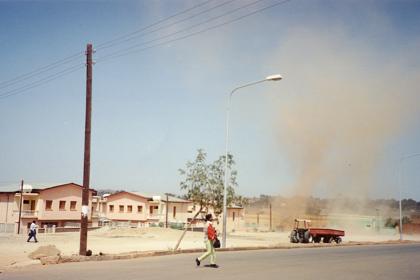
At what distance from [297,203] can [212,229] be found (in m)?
78.5

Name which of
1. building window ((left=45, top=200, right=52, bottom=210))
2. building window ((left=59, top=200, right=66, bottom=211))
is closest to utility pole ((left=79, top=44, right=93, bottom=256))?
building window ((left=45, top=200, right=52, bottom=210))

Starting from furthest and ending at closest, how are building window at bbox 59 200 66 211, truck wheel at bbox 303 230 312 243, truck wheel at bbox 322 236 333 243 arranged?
building window at bbox 59 200 66 211 < truck wheel at bbox 322 236 333 243 < truck wheel at bbox 303 230 312 243

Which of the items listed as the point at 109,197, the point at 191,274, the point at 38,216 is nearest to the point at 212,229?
the point at 191,274

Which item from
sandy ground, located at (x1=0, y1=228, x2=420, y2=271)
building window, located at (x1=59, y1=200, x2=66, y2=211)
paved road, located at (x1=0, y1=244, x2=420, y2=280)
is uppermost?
building window, located at (x1=59, y1=200, x2=66, y2=211)

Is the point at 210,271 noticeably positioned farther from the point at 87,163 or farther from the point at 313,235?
the point at 313,235

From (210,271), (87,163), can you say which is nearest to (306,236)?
(87,163)

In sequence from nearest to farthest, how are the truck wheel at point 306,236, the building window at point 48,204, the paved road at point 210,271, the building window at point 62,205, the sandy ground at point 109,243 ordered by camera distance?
1. the paved road at point 210,271
2. the sandy ground at point 109,243
3. the truck wheel at point 306,236
4. the building window at point 48,204
5. the building window at point 62,205

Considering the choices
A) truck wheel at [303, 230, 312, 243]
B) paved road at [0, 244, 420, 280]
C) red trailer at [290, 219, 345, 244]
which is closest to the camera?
paved road at [0, 244, 420, 280]

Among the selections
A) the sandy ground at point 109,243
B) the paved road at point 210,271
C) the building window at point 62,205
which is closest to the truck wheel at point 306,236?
the sandy ground at point 109,243

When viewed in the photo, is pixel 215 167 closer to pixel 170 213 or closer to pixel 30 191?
pixel 30 191

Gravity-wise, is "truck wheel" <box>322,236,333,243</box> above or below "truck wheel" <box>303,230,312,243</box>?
below

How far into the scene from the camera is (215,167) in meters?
33.9

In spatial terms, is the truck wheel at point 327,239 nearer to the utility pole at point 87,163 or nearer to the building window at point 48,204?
the utility pole at point 87,163

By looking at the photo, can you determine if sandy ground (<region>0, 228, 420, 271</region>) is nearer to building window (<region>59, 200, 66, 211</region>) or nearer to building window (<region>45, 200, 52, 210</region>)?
building window (<region>59, 200, 66, 211</region>)
